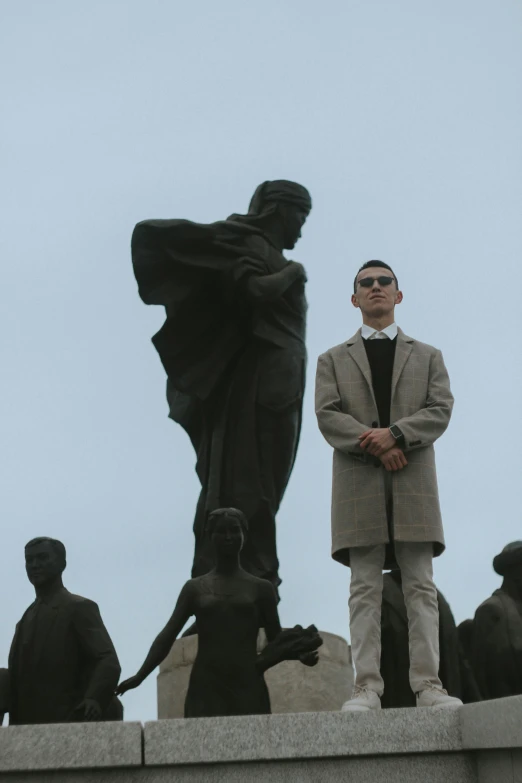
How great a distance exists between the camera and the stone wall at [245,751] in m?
5.41

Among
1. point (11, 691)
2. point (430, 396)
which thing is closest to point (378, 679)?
point (430, 396)

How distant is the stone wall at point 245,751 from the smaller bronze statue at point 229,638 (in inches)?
35.7

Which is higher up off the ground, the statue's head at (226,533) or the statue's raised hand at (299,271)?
→ the statue's raised hand at (299,271)

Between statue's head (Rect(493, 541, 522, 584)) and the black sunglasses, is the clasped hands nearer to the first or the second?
the black sunglasses

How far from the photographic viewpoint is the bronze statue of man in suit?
6797 mm

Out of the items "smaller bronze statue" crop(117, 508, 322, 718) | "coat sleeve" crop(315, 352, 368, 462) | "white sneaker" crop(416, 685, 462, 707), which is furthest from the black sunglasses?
"white sneaker" crop(416, 685, 462, 707)

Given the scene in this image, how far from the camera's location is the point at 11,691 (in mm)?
7008

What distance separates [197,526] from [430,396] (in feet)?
9.72

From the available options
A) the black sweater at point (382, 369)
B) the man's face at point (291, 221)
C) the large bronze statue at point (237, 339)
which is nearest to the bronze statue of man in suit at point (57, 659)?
the black sweater at point (382, 369)

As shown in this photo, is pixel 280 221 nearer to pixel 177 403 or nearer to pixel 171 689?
pixel 177 403

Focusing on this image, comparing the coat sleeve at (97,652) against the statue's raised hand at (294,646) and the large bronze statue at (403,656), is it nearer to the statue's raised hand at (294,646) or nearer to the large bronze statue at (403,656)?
the statue's raised hand at (294,646)

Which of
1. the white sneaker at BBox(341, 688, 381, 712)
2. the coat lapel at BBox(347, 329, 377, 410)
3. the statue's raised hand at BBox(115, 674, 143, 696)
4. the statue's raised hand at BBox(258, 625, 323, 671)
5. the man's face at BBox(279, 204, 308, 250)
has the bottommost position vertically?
the white sneaker at BBox(341, 688, 381, 712)

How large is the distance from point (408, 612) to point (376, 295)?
1604 millimetres

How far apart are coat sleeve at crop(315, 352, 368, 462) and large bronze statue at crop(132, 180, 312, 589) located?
2.53m
